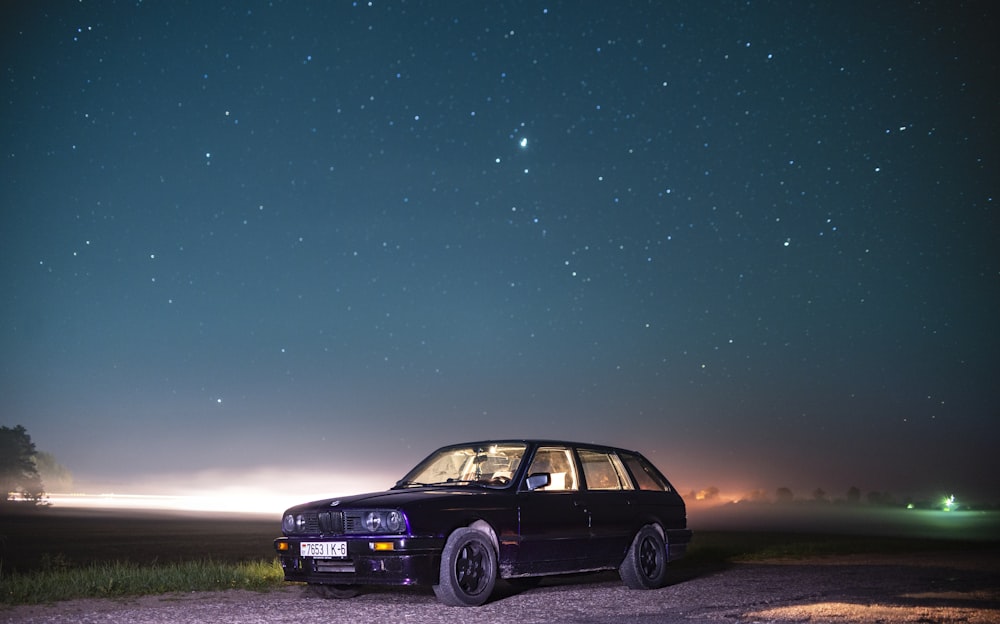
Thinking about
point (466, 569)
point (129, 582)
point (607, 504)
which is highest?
point (607, 504)

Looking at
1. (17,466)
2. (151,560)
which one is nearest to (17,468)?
(17,466)

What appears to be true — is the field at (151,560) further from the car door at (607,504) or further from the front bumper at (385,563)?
the car door at (607,504)

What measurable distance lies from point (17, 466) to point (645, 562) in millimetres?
88330

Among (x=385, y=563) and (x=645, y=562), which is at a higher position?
(x=385, y=563)

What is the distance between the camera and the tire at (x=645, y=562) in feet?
34.4

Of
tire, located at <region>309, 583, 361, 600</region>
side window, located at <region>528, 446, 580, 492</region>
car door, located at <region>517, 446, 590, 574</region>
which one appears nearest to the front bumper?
tire, located at <region>309, 583, 361, 600</region>

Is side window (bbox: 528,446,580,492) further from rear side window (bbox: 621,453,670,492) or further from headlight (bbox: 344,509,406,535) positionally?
headlight (bbox: 344,509,406,535)

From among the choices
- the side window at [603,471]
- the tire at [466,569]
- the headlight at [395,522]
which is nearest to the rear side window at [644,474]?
the side window at [603,471]

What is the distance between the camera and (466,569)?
8.77 m

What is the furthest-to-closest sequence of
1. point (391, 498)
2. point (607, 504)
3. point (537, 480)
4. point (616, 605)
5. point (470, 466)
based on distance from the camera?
point (607, 504)
point (470, 466)
point (537, 480)
point (616, 605)
point (391, 498)

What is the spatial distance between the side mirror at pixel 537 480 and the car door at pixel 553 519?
147 millimetres

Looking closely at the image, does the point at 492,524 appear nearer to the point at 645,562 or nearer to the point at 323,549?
the point at 323,549

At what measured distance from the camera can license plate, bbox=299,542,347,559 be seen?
341 inches

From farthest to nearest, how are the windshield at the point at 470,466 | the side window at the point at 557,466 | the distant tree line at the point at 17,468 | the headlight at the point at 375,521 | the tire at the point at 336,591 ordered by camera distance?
the distant tree line at the point at 17,468
the side window at the point at 557,466
the windshield at the point at 470,466
the tire at the point at 336,591
the headlight at the point at 375,521
